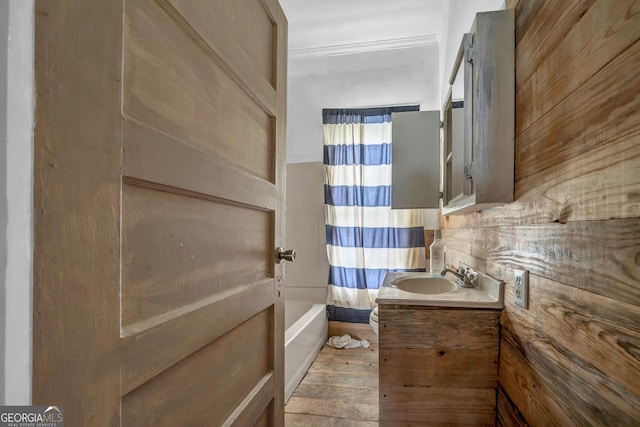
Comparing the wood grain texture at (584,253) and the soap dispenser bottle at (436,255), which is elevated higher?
the wood grain texture at (584,253)

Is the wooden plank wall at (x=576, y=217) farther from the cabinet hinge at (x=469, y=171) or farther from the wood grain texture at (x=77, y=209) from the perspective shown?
the wood grain texture at (x=77, y=209)

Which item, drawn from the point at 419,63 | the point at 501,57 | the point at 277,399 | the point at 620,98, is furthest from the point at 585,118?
the point at 419,63

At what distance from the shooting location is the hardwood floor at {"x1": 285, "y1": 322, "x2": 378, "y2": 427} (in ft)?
5.94

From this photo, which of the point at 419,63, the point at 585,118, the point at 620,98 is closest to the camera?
the point at 620,98

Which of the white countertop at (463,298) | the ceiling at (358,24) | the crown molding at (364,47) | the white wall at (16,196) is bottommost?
the white countertop at (463,298)

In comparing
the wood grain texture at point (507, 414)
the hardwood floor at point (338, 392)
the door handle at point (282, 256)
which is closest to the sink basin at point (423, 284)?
the wood grain texture at point (507, 414)

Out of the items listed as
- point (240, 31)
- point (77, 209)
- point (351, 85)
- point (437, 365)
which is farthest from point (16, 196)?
point (351, 85)

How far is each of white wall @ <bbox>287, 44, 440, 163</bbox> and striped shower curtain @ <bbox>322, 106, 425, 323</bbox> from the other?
0.14 meters

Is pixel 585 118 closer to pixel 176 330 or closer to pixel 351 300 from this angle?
pixel 176 330

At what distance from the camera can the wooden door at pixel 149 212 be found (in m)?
0.36

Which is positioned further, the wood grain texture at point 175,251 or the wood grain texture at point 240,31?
the wood grain texture at point 240,31

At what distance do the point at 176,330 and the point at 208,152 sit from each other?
352 mm

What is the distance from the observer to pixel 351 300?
2.90 metres

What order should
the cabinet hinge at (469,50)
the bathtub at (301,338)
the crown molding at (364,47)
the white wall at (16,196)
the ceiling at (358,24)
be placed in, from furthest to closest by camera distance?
the crown molding at (364,47) < the ceiling at (358,24) < the bathtub at (301,338) < the cabinet hinge at (469,50) < the white wall at (16,196)
